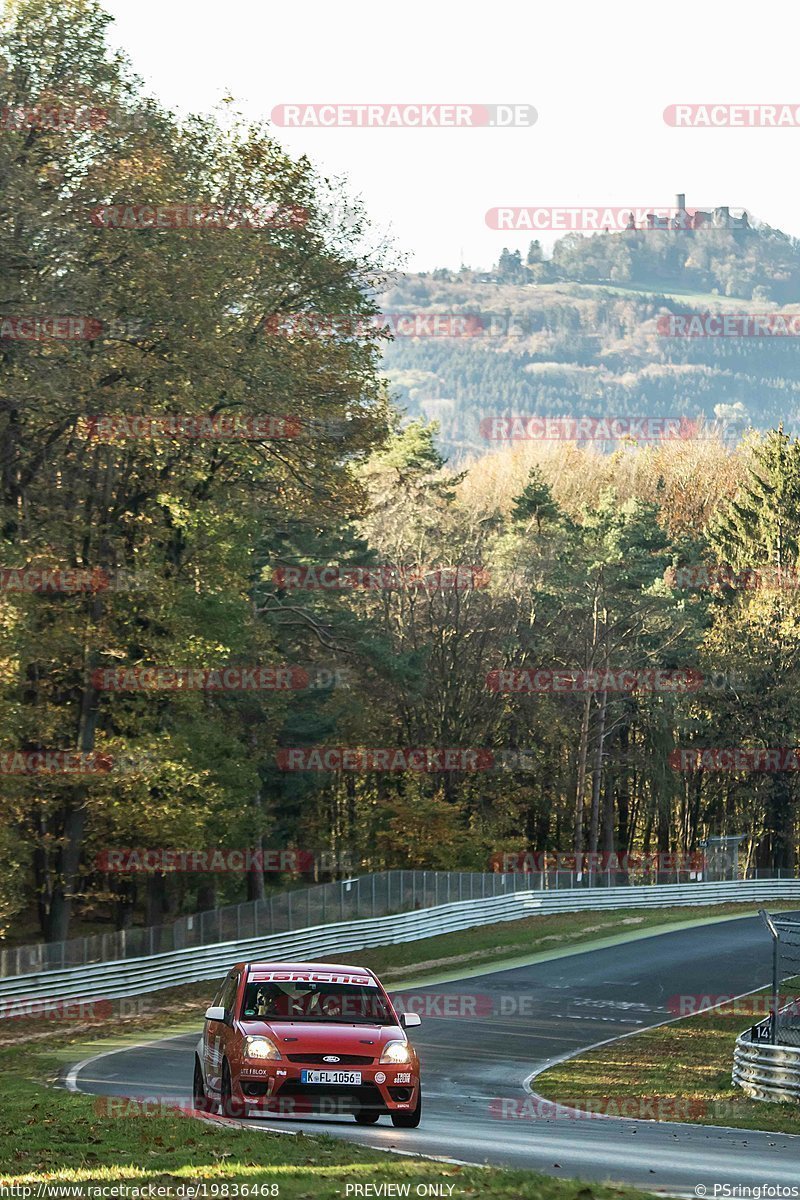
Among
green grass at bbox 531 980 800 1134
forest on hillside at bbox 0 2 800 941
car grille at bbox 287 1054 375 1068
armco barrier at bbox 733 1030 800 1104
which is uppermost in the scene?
forest on hillside at bbox 0 2 800 941

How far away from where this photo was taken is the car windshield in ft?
49.8

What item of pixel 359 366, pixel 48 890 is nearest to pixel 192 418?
pixel 359 366

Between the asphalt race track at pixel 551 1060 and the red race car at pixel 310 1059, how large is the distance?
0.31 m

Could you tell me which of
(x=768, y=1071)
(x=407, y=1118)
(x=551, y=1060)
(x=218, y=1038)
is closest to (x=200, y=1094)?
(x=218, y=1038)

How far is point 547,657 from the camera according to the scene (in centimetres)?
6838

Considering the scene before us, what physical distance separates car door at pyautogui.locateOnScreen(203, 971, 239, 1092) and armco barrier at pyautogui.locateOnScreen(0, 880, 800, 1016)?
54.2 feet

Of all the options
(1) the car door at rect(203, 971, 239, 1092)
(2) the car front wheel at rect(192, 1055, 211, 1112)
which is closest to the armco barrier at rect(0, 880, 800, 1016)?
(2) the car front wheel at rect(192, 1055, 211, 1112)

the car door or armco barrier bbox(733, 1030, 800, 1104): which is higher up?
the car door

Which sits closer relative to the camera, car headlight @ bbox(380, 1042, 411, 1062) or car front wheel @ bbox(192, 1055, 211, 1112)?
car headlight @ bbox(380, 1042, 411, 1062)

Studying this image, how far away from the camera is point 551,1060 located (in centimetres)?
2608

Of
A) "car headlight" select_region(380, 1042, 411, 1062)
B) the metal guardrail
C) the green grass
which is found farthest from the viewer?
the metal guardrail

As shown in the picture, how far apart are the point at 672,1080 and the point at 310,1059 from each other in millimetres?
10984
